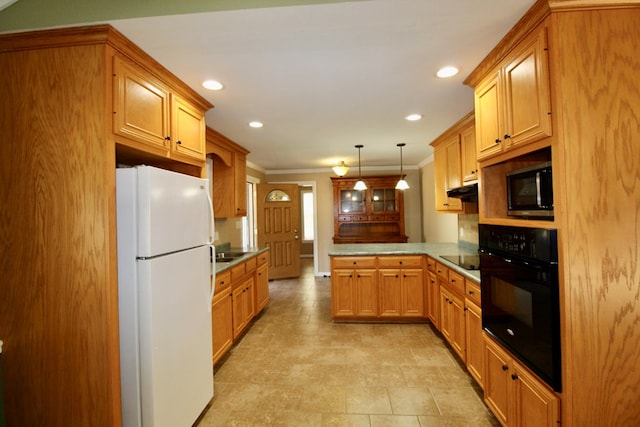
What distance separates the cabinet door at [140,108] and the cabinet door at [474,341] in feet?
8.18

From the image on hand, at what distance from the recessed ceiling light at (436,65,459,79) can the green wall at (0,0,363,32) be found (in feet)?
3.78

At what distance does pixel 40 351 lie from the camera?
4.86 ft

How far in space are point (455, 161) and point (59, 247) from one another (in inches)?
137

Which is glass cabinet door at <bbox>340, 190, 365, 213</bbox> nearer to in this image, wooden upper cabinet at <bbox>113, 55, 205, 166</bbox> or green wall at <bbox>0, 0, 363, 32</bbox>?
wooden upper cabinet at <bbox>113, 55, 205, 166</bbox>

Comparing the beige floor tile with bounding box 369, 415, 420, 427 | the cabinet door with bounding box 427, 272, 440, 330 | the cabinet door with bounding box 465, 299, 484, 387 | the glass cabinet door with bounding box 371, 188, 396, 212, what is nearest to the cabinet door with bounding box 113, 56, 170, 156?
the beige floor tile with bounding box 369, 415, 420, 427

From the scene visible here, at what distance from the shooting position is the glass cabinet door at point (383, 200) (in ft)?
20.5

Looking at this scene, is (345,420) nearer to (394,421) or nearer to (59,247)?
(394,421)

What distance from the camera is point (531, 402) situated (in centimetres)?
147

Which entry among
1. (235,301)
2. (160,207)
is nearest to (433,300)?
(235,301)

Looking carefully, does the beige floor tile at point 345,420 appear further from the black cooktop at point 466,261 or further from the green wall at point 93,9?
the green wall at point 93,9

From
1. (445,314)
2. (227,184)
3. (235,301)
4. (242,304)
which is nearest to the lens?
(445,314)

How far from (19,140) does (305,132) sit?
2.49 m

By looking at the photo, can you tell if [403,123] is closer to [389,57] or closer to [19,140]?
[389,57]

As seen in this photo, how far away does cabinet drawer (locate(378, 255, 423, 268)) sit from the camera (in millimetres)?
3588
